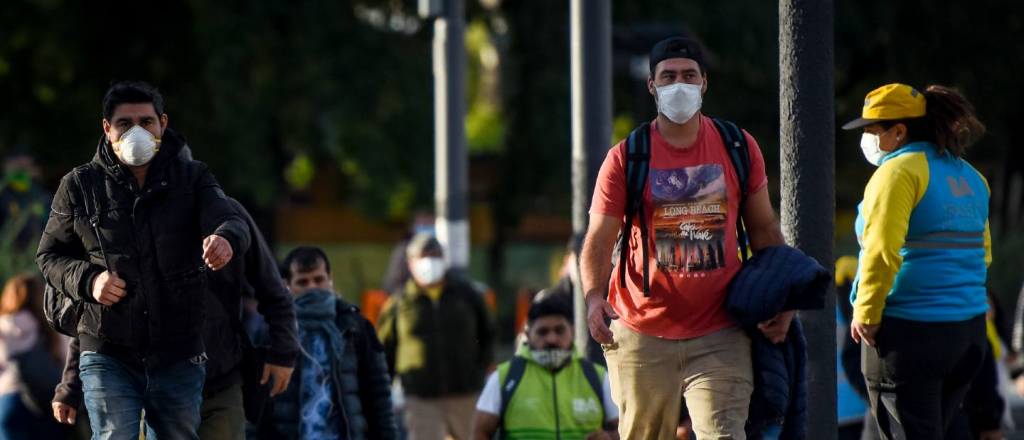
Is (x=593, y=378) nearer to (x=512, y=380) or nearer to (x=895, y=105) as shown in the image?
(x=512, y=380)

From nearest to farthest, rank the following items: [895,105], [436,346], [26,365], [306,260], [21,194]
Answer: [895,105], [306,260], [26,365], [436,346], [21,194]

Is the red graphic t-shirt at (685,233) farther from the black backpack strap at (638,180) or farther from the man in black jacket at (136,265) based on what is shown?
the man in black jacket at (136,265)

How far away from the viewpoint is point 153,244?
5.55 metres

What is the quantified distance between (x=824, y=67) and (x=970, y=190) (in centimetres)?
71

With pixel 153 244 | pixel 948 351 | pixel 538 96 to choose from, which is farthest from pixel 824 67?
pixel 538 96

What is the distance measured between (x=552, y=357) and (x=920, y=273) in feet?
7.99

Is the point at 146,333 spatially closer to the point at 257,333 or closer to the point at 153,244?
the point at 153,244

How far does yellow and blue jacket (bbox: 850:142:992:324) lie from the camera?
5582mm

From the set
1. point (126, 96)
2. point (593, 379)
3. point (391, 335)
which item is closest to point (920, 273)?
point (593, 379)

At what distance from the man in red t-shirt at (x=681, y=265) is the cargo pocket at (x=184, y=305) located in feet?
4.49

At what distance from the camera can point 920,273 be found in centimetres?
569

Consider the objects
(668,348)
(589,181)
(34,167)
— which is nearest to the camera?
(668,348)

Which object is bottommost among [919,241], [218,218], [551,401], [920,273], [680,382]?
[551,401]

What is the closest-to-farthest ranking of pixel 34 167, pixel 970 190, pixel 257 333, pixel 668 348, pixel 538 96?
pixel 668 348
pixel 970 190
pixel 257 333
pixel 34 167
pixel 538 96
